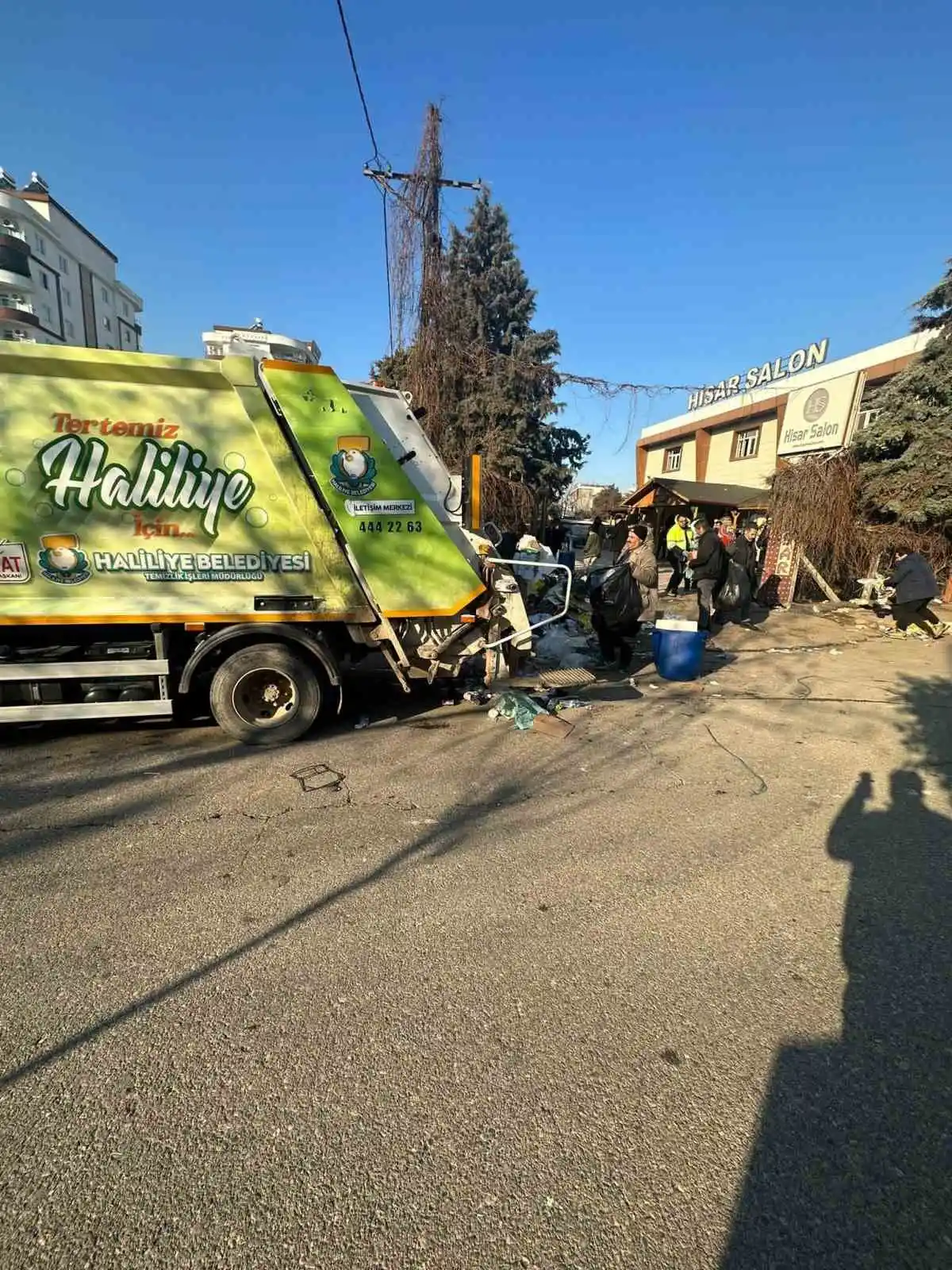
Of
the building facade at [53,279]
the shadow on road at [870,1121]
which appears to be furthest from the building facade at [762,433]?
the building facade at [53,279]

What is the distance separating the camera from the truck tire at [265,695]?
4.85m

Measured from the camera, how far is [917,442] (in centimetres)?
1166

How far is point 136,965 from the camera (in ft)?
8.25

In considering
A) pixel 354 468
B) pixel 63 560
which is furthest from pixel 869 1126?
pixel 63 560

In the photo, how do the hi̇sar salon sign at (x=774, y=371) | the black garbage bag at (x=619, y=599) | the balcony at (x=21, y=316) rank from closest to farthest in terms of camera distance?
1. the black garbage bag at (x=619, y=599)
2. the hi̇sar salon sign at (x=774, y=371)
3. the balcony at (x=21, y=316)

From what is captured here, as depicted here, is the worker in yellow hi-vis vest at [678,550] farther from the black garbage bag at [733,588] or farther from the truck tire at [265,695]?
the truck tire at [265,695]

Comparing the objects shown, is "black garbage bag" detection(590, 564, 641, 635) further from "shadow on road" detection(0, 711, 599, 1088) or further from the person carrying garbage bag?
"shadow on road" detection(0, 711, 599, 1088)

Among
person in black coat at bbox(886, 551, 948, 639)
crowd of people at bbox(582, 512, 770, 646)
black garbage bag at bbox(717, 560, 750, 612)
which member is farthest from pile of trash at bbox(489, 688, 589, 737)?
person in black coat at bbox(886, 551, 948, 639)

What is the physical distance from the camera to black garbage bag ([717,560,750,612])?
33.4 feet

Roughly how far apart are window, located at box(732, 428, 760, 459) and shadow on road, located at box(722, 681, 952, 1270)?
96.5 feet

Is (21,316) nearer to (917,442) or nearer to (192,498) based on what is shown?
(192,498)

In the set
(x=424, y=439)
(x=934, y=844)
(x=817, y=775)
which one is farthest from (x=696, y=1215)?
(x=424, y=439)

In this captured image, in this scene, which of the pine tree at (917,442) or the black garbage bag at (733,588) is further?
the pine tree at (917,442)

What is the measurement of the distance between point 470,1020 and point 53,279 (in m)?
75.3
